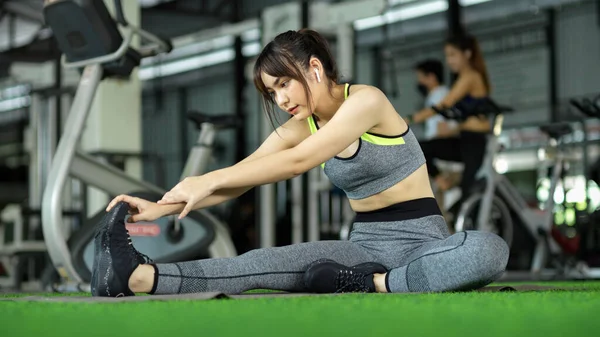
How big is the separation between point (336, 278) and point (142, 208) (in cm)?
54

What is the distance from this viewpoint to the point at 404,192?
2.44 meters

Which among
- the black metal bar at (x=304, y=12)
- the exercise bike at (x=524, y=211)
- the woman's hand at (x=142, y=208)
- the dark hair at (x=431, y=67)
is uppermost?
the black metal bar at (x=304, y=12)

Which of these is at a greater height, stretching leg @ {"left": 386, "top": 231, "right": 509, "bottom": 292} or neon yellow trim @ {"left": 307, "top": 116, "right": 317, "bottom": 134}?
neon yellow trim @ {"left": 307, "top": 116, "right": 317, "bottom": 134}

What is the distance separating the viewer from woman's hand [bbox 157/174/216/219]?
205cm

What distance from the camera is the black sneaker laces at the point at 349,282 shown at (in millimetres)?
2312

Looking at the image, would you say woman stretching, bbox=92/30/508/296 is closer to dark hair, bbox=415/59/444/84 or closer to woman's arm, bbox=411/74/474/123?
woman's arm, bbox=411/74/474/123

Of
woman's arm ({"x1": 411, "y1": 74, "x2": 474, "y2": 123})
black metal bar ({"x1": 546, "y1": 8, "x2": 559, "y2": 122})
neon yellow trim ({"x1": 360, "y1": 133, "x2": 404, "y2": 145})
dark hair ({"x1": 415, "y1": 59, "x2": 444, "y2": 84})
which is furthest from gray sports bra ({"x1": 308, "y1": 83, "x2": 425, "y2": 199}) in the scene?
black metal bar ({"x1": 546, "y1": 8, "x2": 559, "y2": 122})

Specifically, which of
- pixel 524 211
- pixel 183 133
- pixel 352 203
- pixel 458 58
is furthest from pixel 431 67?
pixel 183 133

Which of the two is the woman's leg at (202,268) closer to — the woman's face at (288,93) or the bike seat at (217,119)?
the woman's face at (288,93)

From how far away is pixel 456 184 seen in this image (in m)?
6.01

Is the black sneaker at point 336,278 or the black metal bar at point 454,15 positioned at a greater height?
the black metal bar at point 454,15

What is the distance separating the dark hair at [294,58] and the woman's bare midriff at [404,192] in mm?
329

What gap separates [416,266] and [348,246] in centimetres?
28

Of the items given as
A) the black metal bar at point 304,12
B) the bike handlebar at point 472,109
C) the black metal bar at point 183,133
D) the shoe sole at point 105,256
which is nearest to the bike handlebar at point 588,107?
the bike handlebar at point 472,109
